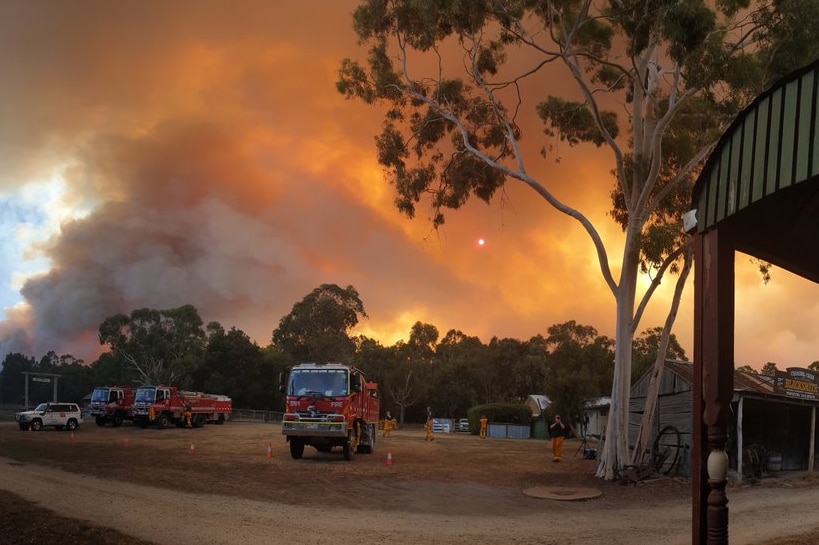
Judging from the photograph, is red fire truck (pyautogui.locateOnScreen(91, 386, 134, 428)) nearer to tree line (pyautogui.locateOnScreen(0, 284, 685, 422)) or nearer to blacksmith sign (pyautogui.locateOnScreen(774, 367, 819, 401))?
tree line (pyautogui.locateOnScreen(0, 284, 685, 422))

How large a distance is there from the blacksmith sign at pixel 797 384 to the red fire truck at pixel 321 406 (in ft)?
45.2

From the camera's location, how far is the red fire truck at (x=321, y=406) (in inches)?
829

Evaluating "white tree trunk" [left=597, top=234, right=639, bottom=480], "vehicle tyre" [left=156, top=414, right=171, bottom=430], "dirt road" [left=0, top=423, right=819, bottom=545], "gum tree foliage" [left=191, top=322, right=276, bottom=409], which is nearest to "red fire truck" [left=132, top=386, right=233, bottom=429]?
"vehicle tyre" [left=156, top=414, right=171, bottom=430]

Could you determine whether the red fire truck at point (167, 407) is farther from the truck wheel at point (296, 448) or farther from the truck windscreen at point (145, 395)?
the truck wheel at point (296, 448)

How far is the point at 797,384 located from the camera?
20969 mm

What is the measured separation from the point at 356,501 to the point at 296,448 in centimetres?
903

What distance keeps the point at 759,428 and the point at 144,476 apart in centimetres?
2046

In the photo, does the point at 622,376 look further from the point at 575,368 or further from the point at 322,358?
the point at 322,358

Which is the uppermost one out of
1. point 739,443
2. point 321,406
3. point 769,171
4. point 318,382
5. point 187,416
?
point 769,171

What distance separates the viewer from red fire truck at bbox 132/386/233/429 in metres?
39.7

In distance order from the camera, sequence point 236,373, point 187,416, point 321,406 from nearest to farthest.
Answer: point 321,406 → point 187,416 → point 236,373

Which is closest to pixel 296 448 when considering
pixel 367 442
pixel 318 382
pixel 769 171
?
pixel 318 382

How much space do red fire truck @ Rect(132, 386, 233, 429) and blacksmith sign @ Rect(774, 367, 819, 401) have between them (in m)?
33.6

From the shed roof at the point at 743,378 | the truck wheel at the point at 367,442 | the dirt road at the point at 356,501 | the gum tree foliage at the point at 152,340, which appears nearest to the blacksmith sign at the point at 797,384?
the shed roof at the point at 743,378
